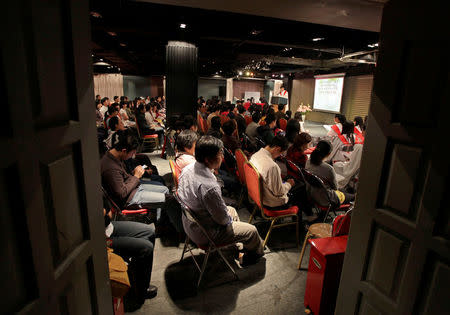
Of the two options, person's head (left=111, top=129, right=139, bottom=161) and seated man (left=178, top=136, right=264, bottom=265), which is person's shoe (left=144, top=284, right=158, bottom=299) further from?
person's head (left=111, top=129, right=139, bottom=161)

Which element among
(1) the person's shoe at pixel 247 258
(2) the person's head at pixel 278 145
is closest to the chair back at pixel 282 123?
(2) the person's head at pixel 278 145

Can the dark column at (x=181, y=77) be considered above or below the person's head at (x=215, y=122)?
above

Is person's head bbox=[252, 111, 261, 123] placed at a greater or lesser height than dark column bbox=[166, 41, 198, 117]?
lesser

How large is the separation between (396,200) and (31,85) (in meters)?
1.46

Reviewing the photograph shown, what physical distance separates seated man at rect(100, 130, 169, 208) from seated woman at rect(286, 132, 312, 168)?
2.04 m

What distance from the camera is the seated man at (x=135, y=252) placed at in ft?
6.38

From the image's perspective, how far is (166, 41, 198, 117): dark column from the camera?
19.9 feet

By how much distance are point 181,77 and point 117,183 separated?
4.45m

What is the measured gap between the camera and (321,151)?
2.96 metres

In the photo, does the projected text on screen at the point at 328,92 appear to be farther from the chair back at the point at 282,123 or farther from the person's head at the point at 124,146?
the person's head at the point at 124,146

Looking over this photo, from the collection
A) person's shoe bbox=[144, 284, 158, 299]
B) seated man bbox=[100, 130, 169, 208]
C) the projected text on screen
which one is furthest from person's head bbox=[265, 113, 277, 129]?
the projected text on screen

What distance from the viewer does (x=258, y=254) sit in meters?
2.48

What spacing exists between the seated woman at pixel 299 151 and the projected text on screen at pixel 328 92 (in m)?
10.5

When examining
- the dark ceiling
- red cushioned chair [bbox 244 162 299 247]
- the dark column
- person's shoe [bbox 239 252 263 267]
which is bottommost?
person's shoe [bbox 239 252 263 267]
